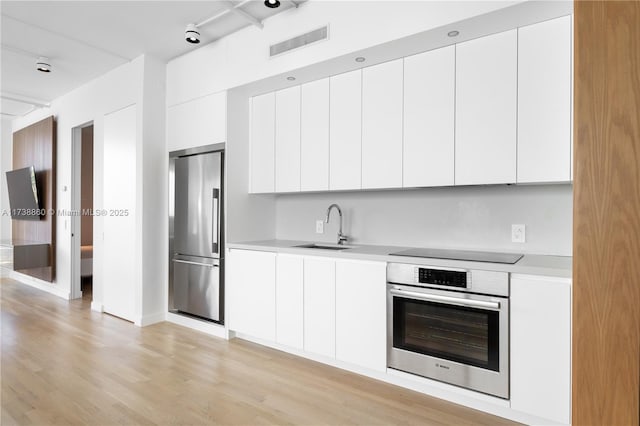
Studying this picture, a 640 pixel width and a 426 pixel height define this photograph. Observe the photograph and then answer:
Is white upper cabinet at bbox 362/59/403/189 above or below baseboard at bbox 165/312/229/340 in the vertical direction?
above

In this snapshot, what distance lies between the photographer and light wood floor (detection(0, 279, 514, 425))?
2.23 metres

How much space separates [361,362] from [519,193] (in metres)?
1.65

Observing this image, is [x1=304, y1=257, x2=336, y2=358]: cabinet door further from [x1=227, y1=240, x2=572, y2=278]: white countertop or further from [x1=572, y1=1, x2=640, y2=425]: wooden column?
[x1=572, y1=1, x2=640, y2=425]: wooden column

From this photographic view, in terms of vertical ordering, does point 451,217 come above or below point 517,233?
above

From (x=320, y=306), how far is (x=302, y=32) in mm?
2197

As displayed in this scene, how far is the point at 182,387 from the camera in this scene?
2.61m

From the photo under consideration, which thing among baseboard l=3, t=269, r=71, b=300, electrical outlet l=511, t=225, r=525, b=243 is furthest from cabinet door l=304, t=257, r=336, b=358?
baseboard l=3, t=269, r=71, b=300

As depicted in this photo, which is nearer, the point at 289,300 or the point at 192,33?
the point at 289,300

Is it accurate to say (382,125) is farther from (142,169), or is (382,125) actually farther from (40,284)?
(40,284)

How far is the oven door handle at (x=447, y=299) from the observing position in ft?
7.28

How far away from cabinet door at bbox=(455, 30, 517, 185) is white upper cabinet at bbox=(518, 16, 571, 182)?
0.05 m

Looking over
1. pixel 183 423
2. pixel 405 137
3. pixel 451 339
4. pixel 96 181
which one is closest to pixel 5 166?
pixel 96 181

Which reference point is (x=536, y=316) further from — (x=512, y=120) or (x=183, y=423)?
(x=183, y=423)

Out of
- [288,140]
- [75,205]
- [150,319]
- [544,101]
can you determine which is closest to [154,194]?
[150,319]
